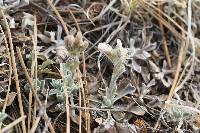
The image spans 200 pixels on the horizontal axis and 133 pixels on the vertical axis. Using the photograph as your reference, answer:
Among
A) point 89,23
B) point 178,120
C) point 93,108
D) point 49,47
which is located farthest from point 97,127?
point 89,23

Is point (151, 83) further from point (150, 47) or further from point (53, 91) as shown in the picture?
point (53, 91)

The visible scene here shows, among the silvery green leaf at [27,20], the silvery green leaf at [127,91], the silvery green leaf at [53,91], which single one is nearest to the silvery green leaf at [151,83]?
the silvery green leaf at [127,91]

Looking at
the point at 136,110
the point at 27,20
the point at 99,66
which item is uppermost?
the point at 27,20

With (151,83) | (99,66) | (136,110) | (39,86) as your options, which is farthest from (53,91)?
(151,83)

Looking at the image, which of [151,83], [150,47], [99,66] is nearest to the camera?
[99,66]

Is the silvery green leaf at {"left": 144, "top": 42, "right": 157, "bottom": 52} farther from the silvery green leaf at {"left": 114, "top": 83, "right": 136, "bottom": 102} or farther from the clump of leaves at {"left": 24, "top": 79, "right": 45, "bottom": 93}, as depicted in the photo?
the clump of leaves at {"left": 24, "top": 79, "right": 45, "bottom": 93}

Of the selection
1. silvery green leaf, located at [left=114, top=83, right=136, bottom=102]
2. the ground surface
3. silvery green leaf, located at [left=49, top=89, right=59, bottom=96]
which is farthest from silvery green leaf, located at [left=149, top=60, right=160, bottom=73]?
silvery green leaf, located at [left=49, top=89, right=59, bottom=96]

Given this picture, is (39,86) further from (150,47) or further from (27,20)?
(150,47)

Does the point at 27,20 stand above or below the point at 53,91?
above

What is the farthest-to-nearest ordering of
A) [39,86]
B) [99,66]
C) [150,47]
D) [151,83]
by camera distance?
1. [150,47]
2. [151,83]
3. [99,66]
4. [39,86]

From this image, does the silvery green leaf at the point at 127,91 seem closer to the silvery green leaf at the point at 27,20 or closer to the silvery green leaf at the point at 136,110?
A: the silvery green leaf at the point at 136,110

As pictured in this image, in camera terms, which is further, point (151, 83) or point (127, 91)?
point (151, 83)
